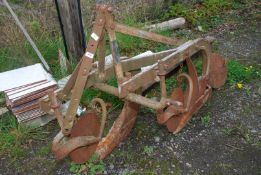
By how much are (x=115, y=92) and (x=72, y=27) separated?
4.73ft

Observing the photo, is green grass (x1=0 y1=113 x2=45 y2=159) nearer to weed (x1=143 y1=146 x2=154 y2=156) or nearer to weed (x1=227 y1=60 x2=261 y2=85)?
weed (x1=143 y1=146 x2=154 y2=156)

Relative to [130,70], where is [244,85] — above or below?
below

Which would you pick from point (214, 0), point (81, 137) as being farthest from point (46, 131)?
point (214, 0)

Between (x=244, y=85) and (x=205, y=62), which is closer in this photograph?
(x=205, y=62)

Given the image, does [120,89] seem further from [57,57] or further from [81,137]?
[57,57]

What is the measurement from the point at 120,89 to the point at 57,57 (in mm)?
2057

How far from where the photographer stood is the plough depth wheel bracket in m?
3.05

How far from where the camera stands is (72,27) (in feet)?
14.2

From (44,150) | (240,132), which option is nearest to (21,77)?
(44,150)

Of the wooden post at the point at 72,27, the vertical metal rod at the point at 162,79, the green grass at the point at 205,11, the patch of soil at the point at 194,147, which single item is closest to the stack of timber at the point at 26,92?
the patch of soil at the point at 194,147

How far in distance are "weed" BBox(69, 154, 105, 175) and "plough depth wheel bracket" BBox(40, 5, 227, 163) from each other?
6 cm

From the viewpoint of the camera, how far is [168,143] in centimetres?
355

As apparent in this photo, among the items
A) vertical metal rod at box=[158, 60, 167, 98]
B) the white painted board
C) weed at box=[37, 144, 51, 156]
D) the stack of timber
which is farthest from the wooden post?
vertical metal rod at box=[158, 60, 167, 98]

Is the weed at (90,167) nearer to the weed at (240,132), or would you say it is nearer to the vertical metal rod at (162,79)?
the vertical metal rod at (162,79)
